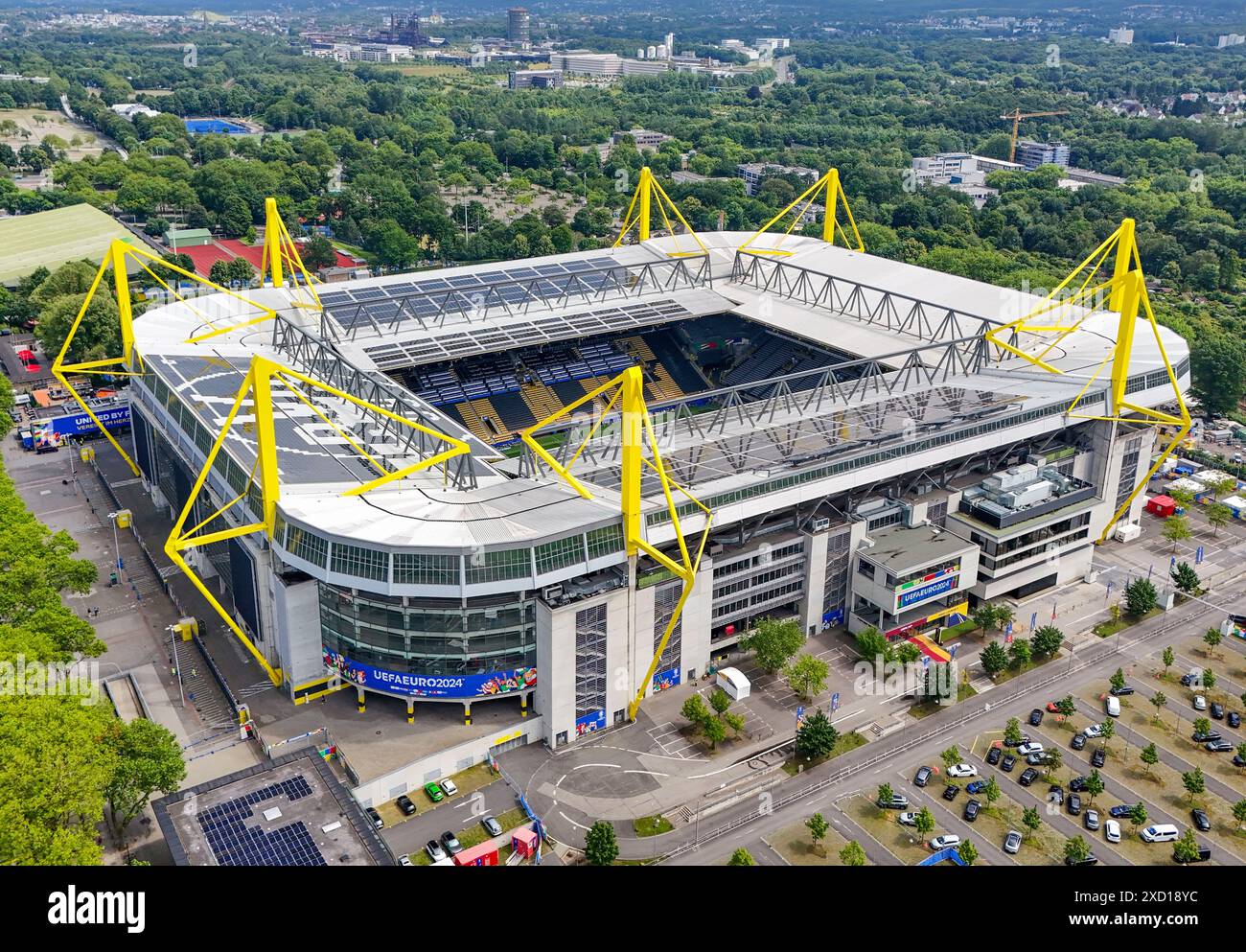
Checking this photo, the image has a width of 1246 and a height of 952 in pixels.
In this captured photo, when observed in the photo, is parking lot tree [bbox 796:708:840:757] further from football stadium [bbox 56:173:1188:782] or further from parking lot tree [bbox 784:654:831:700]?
football stadium [bbox 56:173:1188:782]

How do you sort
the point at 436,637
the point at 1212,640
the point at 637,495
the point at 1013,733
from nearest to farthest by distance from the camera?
the point at 436,637 < the point at 637,495 < the point at 1013,733 < the point at 1212,640

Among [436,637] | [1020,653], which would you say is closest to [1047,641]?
[1020,653]

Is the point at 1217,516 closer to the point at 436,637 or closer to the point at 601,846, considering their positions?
the point at 601,846

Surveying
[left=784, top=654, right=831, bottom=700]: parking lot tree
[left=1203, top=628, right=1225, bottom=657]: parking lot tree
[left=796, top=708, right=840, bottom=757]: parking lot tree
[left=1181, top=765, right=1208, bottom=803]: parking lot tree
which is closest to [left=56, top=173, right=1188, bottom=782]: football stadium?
[left=784, top=654, right=831, bottom=700]: parking lot tree

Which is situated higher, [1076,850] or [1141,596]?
[1141,596]

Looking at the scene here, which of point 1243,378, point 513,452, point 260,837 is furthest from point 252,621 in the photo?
point 1243,378
